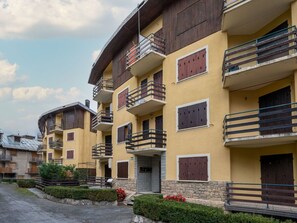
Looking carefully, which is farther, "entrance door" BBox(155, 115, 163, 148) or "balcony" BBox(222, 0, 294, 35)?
"entrance door" BBox(155, 115, 163, 148)

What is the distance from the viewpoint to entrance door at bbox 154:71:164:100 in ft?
69.2

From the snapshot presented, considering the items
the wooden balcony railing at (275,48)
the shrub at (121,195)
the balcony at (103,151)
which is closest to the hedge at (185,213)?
the wooden balcony railing at (275,48)

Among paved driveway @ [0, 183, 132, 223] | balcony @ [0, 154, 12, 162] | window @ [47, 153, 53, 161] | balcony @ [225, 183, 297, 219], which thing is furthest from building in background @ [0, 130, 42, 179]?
balcony @ [225, 183, 297, 219]

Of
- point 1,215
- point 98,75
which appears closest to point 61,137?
point 98,75

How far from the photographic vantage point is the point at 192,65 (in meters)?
18.9

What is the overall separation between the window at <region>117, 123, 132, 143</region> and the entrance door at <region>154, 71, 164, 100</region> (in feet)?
17.0

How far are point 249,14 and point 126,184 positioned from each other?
16.4 m

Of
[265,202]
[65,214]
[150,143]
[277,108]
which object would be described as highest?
[277,108]

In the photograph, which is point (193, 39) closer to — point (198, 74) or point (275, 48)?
point (198, 74)

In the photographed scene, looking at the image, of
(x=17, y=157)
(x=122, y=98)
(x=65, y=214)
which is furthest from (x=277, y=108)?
(x=17, y=157)

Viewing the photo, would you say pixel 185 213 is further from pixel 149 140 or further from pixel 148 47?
pixel 148 47

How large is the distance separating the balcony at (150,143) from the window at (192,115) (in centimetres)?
175

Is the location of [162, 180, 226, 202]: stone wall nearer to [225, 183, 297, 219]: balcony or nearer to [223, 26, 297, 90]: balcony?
[225, 183, 297, 219]: balcony

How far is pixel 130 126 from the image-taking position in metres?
25.9
